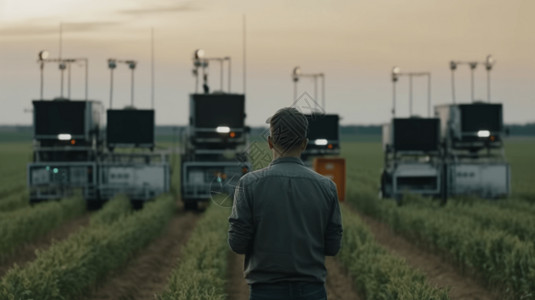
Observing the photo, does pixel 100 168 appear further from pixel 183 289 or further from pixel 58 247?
pixel 183 289

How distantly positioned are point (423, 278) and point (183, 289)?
3454mm

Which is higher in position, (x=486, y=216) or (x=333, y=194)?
(x=333, y=194)

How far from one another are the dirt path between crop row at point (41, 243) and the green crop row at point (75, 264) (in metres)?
0.97

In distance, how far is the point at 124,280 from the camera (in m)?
14.6

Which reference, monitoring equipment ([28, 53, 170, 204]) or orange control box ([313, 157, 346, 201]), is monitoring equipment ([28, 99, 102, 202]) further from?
orange control box ([313, 157, 346, 201])

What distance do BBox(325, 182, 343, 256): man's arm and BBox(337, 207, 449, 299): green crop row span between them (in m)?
4.93

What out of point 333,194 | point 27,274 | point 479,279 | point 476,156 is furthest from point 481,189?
point 333,194

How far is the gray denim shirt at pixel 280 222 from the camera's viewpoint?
4461 millimetres

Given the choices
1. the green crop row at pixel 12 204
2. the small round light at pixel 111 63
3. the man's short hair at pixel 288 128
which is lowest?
the green crop row at pixel 12 204

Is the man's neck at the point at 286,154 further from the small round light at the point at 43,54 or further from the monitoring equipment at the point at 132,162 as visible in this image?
the small round light at the point at 43,54

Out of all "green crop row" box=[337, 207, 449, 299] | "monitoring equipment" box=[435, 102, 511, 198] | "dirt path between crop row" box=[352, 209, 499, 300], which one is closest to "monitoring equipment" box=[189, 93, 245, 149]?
"dirt path between crop row" box=[352, 209, 499, 300]

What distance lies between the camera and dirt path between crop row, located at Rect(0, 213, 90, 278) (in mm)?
16984

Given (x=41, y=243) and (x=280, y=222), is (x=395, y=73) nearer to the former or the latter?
(x=41, y=243)

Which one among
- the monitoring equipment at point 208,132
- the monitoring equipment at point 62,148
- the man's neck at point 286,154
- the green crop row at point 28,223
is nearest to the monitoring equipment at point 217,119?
the monitoring equipment at point 208,132
